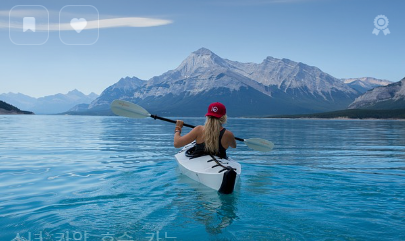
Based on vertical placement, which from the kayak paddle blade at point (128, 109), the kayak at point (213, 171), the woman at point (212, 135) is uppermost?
the kayak paddle blade at point (128, 109)

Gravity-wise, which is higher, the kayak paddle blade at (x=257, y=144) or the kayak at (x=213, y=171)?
the kayak paddle blade at (x=257, y=144)

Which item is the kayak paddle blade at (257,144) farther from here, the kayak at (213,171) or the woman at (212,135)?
the woman at (212,135)

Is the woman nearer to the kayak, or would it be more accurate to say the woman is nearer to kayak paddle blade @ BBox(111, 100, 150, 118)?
the kayak

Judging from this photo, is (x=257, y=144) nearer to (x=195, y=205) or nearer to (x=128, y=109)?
(x=128, y=109)

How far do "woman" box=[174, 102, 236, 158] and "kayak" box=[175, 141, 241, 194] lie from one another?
30 cm

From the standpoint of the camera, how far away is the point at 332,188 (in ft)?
37.3

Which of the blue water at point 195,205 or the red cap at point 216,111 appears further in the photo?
the red cap at point 216,111

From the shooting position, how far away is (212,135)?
1081cm

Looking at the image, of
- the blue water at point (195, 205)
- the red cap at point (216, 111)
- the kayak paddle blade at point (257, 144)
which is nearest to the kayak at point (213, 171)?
the blue water at point (195, 205)

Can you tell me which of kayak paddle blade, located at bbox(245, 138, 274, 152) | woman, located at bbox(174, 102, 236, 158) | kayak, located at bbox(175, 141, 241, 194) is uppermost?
woman, located at bbox(174, 102, 236, 158)

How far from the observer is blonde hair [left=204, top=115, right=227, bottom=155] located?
34.6ft

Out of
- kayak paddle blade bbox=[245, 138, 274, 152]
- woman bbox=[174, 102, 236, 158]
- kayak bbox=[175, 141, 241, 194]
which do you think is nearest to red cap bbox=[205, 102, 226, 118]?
woman bbox=[174, 102, 236, 158]

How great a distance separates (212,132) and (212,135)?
0.15m

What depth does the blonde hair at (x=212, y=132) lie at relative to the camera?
10540mm
